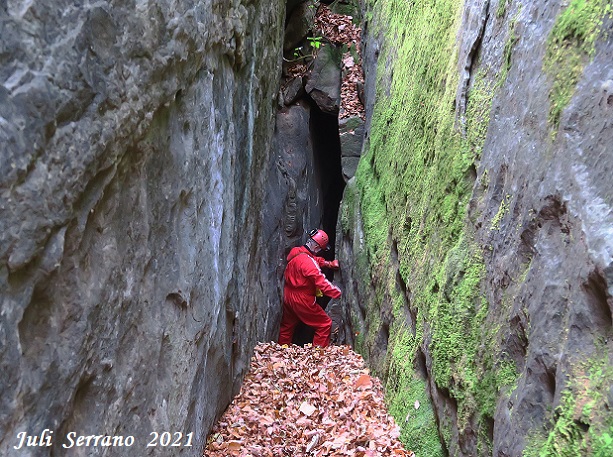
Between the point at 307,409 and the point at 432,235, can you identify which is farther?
the point at 307,409

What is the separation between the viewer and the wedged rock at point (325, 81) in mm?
11859

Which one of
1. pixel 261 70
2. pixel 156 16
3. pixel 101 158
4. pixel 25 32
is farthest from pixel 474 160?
pixel 261 70

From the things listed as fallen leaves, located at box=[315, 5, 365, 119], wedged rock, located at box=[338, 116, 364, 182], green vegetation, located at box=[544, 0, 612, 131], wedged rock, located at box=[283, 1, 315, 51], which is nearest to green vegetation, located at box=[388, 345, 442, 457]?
green vegetation, located at box=[544, 0, 612, 131]

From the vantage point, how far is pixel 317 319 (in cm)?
1004

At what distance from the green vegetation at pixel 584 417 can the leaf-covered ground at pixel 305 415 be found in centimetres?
215

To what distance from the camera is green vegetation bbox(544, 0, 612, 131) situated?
2.51 meters

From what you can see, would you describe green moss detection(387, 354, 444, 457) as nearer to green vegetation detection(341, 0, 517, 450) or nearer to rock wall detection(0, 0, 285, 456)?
green vegetation detection(341, 0, 517, 450)

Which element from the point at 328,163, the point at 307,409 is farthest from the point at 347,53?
the point at 307,409

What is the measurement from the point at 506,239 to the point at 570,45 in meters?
1.14

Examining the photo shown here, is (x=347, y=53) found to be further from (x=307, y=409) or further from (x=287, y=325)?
(x=307, y=409)

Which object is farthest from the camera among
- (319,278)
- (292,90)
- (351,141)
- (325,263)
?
(292,90)

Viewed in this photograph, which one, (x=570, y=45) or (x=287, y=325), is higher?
(x=287, y=325)

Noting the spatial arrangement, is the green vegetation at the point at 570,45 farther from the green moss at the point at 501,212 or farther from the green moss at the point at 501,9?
the green moss at the point at 501,9

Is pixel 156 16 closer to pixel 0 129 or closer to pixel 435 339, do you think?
pixel 0 129
